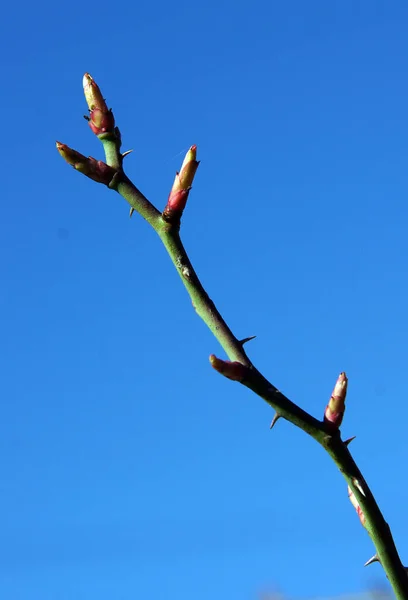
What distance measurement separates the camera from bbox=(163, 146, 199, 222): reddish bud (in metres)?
1.42

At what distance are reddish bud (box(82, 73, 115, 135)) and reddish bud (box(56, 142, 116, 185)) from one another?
8cm

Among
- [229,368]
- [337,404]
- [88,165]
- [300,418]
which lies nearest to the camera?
[229,368]

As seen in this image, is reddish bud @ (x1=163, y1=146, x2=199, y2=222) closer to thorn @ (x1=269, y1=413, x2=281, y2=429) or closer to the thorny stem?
the thorny stem

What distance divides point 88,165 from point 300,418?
0.70 metres

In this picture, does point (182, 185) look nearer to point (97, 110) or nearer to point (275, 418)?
point (97, 110)

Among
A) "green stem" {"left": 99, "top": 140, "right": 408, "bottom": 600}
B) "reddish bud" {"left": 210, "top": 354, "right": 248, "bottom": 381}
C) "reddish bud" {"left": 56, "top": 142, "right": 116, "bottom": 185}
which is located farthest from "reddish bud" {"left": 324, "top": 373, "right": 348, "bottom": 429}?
"reddish bud" {"left": 56, "top": 142, "right": 116, "bottom": 185}

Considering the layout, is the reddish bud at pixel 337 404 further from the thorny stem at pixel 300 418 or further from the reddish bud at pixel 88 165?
the reddish bud at pixel 88 165

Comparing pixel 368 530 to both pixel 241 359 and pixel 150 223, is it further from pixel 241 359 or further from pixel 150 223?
pixel 150 223

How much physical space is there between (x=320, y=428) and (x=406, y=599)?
0.32 metres

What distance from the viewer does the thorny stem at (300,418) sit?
123 cm

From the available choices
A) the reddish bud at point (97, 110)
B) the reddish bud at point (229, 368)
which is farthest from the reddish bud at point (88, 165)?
the reddish bud at point (229, 368)

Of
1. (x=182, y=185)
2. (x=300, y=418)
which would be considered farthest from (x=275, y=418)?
(x=182, y=185)

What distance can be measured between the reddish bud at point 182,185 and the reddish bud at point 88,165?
0.47 ft

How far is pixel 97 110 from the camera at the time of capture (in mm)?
1551
